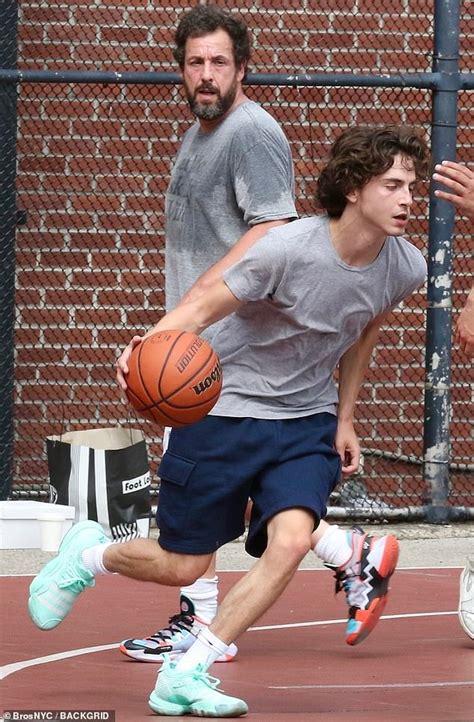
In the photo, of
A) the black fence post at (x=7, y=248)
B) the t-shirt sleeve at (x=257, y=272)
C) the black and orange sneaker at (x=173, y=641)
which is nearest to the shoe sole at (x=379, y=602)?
the black and orange sneaker at (x=173, y=641)

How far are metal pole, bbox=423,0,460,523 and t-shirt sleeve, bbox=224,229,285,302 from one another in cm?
329

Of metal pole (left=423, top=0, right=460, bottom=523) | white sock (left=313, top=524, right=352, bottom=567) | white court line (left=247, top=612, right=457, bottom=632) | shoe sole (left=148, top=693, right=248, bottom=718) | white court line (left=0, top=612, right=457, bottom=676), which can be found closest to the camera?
shoe sole (left=148, top=693, right=248, bottom=718)

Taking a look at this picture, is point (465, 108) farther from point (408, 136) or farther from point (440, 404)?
point (408, 136)

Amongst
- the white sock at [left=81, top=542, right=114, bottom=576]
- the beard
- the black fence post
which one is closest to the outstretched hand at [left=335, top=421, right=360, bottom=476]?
the white sock at [left=81, top=542, right=114, bottom=576]

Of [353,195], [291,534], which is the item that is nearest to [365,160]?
[353,195]

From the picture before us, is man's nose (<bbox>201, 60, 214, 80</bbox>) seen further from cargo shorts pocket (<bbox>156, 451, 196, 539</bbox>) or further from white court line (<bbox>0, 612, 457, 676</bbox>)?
white court line (<bbox>0, 612, 457, 676</bbox>)

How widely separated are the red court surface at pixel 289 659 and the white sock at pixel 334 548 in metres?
0.35

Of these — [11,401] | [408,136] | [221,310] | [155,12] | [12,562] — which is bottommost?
[12,562]

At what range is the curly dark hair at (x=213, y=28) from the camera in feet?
19.4

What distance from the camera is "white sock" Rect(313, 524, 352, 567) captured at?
559 cm

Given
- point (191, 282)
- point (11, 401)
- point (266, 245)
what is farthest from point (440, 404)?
point (266, 245)

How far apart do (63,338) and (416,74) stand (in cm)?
241

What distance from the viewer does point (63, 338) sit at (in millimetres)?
8492

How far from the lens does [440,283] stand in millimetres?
8156
